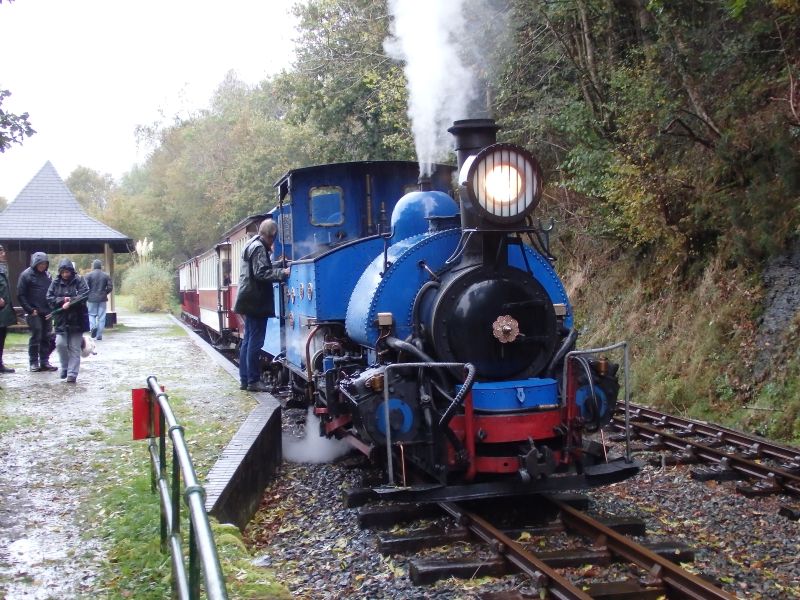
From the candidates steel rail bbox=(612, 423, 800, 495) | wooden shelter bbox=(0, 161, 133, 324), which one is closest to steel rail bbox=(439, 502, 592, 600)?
steel rail bbox=(612, 423, 800, 495)

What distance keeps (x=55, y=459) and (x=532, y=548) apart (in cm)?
393

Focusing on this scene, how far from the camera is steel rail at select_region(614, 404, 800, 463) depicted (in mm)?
7372

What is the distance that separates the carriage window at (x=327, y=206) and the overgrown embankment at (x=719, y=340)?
508 cm

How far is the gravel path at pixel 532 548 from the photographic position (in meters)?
4.56

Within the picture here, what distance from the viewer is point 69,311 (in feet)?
34.6

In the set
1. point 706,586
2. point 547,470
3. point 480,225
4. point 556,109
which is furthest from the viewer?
point 556,109

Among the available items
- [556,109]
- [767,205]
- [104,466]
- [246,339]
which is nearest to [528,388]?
[104,466]

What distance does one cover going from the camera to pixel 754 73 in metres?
11.1

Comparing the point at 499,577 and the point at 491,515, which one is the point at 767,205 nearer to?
the point at 491,515

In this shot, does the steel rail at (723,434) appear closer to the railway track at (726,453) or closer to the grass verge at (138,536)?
the railway track at (726,453)

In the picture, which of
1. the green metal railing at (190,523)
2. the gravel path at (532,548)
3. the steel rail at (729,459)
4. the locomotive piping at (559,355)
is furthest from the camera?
the steel rail at (729,459)

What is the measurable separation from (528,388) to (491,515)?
101 cm

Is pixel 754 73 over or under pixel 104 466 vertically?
over

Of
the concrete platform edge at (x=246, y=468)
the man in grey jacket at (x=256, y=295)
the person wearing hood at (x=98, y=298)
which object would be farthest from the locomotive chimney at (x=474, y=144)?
the person wearing hood at (x=98, y=298)
